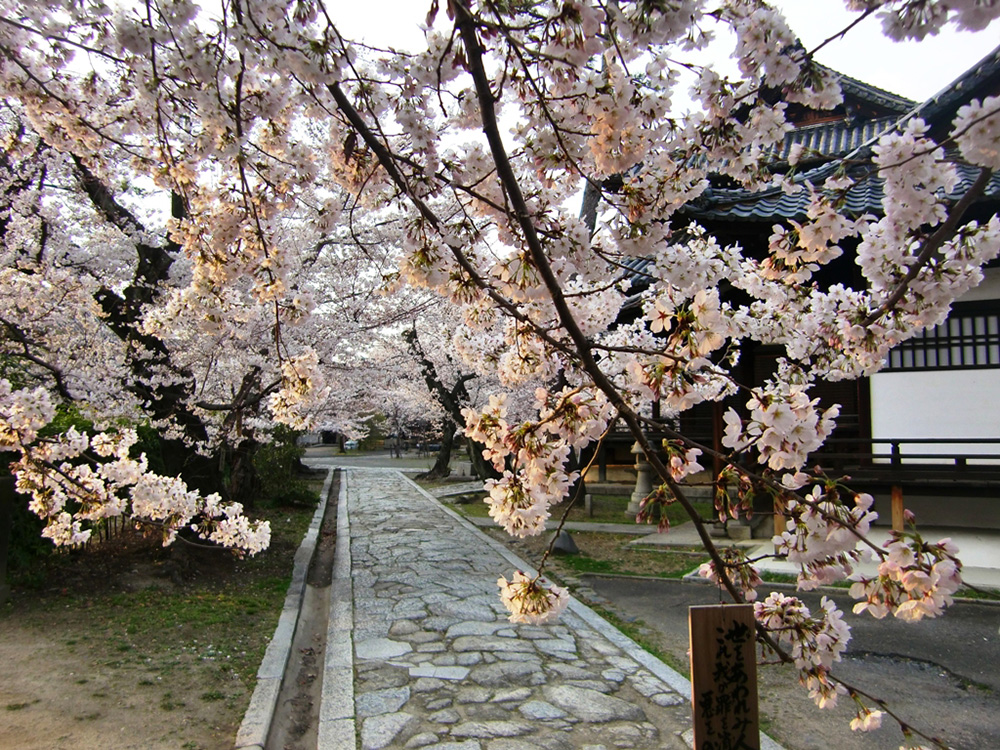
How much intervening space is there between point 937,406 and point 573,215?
955 centimetres

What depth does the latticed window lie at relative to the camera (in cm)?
1005

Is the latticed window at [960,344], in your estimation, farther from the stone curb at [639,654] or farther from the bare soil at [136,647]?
the bare soil at [136,647]

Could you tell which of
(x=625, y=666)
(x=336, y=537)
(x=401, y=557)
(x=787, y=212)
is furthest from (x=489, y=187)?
A: (x=336, y=537)

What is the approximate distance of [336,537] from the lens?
14.1 meters

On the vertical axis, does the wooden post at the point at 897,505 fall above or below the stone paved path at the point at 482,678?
above

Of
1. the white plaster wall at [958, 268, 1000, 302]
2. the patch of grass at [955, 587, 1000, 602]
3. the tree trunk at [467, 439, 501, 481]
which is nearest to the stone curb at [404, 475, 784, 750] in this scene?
the patch of grass at [955, 587, 1000, 602]

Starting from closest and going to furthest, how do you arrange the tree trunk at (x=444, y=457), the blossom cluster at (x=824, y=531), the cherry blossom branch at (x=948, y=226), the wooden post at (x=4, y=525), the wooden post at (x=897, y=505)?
1. the cherry blossom branch at (x=948, y=226)
2. the blossom cluster at (x=824, y=531)
3. the wooden post at (x=4, y=525)
4. the wooden post at (x=897, y=505)
5. the tree trunk at (x=444, y=457)

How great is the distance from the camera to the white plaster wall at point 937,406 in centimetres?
991

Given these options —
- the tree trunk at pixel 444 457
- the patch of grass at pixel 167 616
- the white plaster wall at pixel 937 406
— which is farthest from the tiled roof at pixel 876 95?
the tree trunk at pixel 444 457

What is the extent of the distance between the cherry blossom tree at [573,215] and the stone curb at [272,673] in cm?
194

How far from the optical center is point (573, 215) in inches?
130

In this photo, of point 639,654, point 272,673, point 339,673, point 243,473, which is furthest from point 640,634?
point 243,473

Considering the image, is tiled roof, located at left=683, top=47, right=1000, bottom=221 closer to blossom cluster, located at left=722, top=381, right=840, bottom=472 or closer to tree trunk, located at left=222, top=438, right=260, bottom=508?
blossom cluster, located at left=722, top=381, right=840, bottom=472

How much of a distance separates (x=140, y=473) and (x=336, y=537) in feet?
29.9
